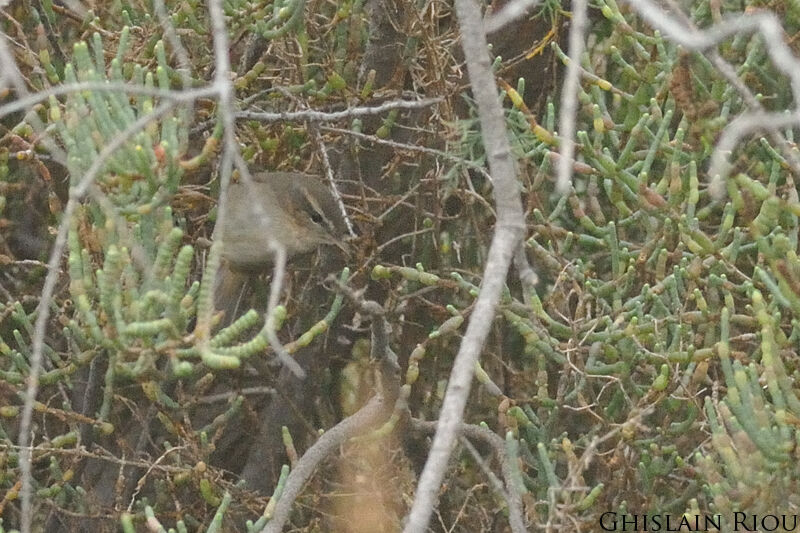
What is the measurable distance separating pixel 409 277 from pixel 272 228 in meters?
0.70

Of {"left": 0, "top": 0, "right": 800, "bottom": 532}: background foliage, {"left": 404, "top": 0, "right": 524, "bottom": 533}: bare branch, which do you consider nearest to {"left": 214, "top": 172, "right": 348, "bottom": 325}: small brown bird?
{"left": 0, "top": 0, "right": 800, "bottom": 532}: background foliage

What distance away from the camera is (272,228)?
382 centimetres

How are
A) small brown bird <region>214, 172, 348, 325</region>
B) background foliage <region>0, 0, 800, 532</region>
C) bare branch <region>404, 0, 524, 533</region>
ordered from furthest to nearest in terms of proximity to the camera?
small brown bird <region>214, 172, 348, 325</region> < background foliage <region>0, 0, 800, 532</region> < bare branch <region>404, 0, 524, 533</region>

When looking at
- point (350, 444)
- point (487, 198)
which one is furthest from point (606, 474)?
point (487, 198)

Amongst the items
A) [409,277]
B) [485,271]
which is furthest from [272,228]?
[485,271]

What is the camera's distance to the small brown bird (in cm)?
374

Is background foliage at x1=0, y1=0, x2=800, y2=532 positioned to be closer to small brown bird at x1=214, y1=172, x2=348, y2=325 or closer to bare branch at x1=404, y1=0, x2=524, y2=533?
small brown bird at x1=214, y1=172, x2=348, y2=325

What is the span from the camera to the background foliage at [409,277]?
8.49 ft

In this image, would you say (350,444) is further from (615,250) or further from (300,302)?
(615,250)

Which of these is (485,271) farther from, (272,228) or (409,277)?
(272,228)

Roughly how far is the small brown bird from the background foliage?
0.10m

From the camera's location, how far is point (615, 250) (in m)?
3.09

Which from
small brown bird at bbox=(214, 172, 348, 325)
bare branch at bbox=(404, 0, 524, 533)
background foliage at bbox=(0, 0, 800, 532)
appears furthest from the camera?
small brown bird at bbox=(214, 172, 348, 325)

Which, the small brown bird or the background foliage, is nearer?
the background foliage
